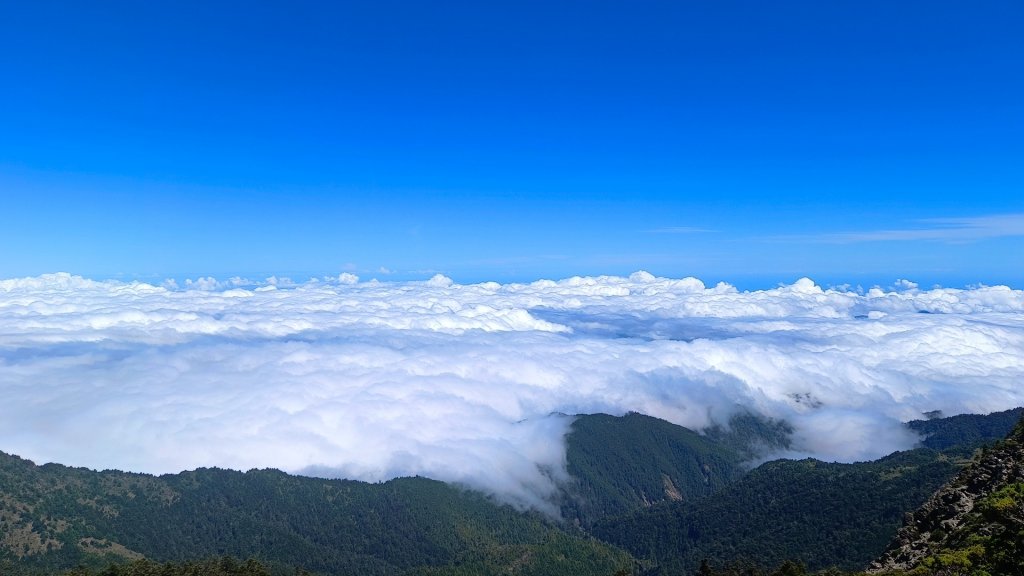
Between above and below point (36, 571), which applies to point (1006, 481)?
above

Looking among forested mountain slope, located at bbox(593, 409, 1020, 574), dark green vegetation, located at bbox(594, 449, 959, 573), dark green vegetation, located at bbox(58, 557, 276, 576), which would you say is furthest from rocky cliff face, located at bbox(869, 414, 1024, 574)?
dark green vegetation, located at bbox(58, 557, 276, 576)

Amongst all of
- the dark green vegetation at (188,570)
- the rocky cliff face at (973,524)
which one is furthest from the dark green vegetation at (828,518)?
the dark green vegetation at (188,570)

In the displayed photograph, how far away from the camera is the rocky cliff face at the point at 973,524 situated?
35.1 metres

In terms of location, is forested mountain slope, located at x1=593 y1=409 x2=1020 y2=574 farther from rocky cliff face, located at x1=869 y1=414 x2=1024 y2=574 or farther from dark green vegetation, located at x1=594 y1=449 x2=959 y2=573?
rocky cliff face, located at x1=869 y1=414 x2=1024 y2=574

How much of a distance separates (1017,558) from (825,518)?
149380 millimetres

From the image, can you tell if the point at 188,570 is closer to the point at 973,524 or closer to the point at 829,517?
A: the point at 973,524

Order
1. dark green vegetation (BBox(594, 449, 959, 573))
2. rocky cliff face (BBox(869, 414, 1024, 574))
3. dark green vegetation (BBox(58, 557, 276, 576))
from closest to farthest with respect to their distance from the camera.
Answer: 1. rocky cliff face (BBox(869, 414, 1024, 574))
2. dark green vegetation (BBox(58, 557, 276, 576))
3. dark green vegetation (BBox(594, 449, 959, 573))

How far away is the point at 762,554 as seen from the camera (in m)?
158

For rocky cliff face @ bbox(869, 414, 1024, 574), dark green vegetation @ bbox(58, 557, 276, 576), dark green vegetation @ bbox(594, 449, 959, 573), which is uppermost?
rocky cliff face @ bbox(869, 414, 1024, 574)

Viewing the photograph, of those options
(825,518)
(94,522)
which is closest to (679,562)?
(825,518)

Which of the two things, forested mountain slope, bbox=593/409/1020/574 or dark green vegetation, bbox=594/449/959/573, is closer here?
dark green vegetation, bbox=594/449/959/573

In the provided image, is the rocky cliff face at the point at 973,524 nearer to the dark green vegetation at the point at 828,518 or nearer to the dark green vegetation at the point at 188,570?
the dark green vegetation at the point at 828,518

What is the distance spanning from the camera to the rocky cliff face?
115ft

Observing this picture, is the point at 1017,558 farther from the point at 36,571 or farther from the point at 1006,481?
the point at 36,571
